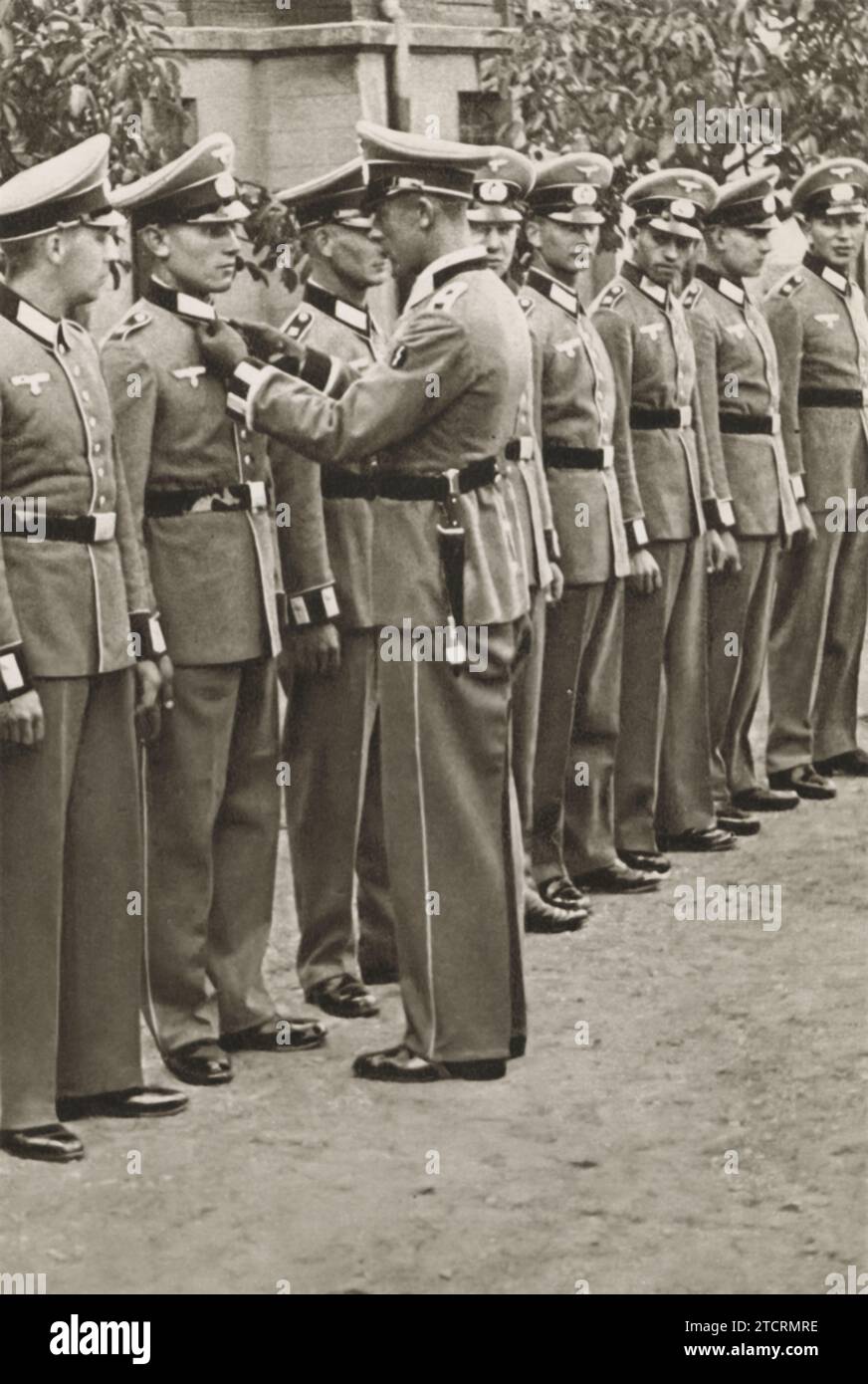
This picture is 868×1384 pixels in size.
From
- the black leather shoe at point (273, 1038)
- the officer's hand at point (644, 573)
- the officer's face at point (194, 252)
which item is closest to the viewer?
the officer's face at point (194, 252)

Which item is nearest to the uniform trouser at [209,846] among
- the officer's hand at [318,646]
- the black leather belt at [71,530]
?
the officer's hand at [318,646]

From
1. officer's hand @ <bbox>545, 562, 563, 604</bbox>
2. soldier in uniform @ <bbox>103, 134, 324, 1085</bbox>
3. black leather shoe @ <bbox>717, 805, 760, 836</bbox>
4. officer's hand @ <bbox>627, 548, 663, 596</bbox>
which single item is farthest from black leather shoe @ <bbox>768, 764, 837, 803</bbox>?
soldier in uniform @ <bbox>103, 134, 324, 1085</bbox>

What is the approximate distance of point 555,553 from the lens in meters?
8.93

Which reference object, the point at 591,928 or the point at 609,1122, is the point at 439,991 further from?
the point at 591,928

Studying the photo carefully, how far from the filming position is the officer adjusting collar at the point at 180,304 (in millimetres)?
7074

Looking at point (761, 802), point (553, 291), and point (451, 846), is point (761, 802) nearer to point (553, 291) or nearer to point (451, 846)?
point (553, 291)

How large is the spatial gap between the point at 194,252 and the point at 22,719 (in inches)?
54.3

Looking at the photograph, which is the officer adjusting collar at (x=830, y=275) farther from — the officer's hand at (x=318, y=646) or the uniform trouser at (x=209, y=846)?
the uniform trouser at (x=209, y=846)

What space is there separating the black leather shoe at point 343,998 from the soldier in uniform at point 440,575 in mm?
577

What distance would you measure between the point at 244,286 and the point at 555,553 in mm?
6464

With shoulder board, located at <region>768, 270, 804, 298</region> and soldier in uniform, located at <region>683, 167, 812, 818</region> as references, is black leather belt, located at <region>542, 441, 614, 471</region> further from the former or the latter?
shoulder board, located at <region>768, 270, 804, 298</region>

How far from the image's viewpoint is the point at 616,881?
9.38 metres
